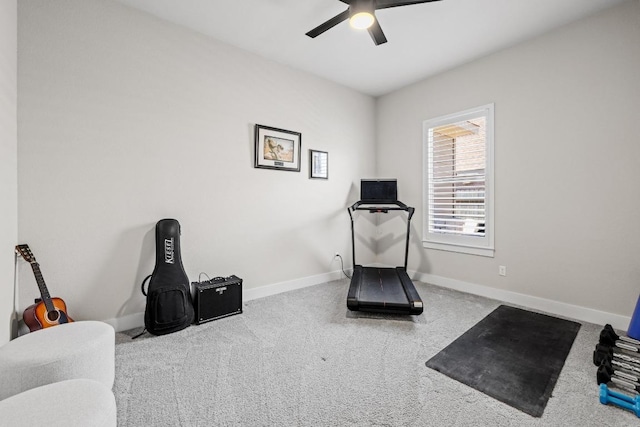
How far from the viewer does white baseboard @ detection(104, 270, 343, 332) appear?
2619 mm

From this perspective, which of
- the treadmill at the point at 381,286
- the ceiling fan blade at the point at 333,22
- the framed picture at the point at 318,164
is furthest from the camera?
the framed picture at the point at 318,164

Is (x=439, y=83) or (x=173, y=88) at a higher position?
(x=439, y=83)

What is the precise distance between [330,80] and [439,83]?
159cm

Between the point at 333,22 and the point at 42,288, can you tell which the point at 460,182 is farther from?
the point at 42,288

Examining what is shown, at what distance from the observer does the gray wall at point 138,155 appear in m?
2.29

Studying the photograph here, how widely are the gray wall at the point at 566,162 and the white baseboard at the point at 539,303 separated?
0.03m

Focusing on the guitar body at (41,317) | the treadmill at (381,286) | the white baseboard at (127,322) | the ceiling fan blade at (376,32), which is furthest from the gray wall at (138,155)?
the ceiling fan blade at (376,32)

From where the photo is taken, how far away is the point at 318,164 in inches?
163

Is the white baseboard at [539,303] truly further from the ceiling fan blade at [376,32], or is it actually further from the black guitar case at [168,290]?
the ceiling fan blade at [376,32]

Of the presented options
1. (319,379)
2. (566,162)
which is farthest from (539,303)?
(319,379)

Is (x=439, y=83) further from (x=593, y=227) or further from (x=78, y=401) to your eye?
(x=78, y=401)

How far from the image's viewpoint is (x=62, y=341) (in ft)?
4.97

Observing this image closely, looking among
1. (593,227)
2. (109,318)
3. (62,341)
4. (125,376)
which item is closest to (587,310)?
(593,227)

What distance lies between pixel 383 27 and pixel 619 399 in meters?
3.51
